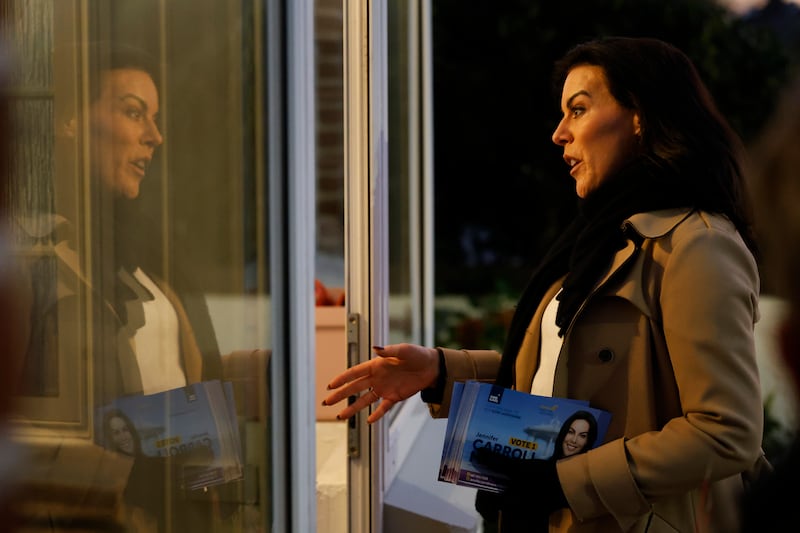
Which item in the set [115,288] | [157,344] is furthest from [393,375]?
[115,288]

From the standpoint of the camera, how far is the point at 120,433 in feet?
3.08

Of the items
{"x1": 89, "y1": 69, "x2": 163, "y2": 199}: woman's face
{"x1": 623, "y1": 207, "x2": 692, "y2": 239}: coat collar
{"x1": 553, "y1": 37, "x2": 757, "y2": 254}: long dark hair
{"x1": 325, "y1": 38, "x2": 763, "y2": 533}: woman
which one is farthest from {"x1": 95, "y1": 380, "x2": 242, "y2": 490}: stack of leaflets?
{"x1": 553, "y1": 37, "x2": 757, "y2": 254}: long dark hair

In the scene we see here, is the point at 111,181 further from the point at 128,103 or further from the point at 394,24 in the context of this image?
the point at 394,24

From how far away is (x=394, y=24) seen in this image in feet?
10.7

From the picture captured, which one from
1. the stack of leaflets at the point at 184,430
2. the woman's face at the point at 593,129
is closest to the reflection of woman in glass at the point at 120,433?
the stack of leaflets at the point at 184,430

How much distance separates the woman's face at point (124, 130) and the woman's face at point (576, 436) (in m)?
0.78

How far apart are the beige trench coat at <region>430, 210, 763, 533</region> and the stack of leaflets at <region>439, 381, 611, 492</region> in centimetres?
4

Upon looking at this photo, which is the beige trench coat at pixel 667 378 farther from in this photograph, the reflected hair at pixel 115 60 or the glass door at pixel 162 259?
the reflected hair at pixel 115 60

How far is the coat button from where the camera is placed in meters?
1.45

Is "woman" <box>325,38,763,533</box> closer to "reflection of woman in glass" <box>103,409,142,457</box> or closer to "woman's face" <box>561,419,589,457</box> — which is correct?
"woman's face" <box>561,419,589,457</box>

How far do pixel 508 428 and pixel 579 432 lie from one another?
0.11 m

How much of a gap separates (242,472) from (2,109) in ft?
3.85

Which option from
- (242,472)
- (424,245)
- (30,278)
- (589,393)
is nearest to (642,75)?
(589,393)

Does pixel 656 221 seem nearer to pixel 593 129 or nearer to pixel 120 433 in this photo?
pixel 593 129
